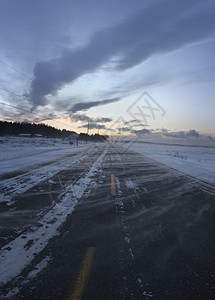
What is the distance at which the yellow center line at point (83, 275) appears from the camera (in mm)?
1726

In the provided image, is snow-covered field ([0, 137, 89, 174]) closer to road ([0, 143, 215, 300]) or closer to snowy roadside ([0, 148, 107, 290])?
snowy roadside ([0, 148, 107, 290])

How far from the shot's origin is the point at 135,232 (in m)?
3.02

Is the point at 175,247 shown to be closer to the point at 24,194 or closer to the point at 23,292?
the point at 23,292

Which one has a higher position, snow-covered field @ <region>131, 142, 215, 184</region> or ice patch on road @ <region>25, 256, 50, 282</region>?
ice patch on road @ <region>25, 256, 50, 282</region>

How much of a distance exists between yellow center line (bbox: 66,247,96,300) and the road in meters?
0.01

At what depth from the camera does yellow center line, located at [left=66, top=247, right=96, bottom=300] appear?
5.66 ft

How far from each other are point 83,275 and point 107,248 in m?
0.62

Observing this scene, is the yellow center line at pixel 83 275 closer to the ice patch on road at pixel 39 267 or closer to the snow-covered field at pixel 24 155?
the ice patch on road at pixel 39 267

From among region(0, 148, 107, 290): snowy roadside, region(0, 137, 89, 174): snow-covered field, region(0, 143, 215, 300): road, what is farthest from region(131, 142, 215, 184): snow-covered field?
region(0, 137, 89, 174): snow-covered field

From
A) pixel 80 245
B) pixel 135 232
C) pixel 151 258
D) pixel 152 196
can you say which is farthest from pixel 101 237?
pixel 152 196

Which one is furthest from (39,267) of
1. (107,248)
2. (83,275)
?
(107,248)

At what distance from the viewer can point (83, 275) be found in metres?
1.97

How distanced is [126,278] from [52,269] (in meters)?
0.92

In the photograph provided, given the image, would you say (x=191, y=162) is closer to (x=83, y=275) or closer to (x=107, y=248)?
(x=107, y=248)
